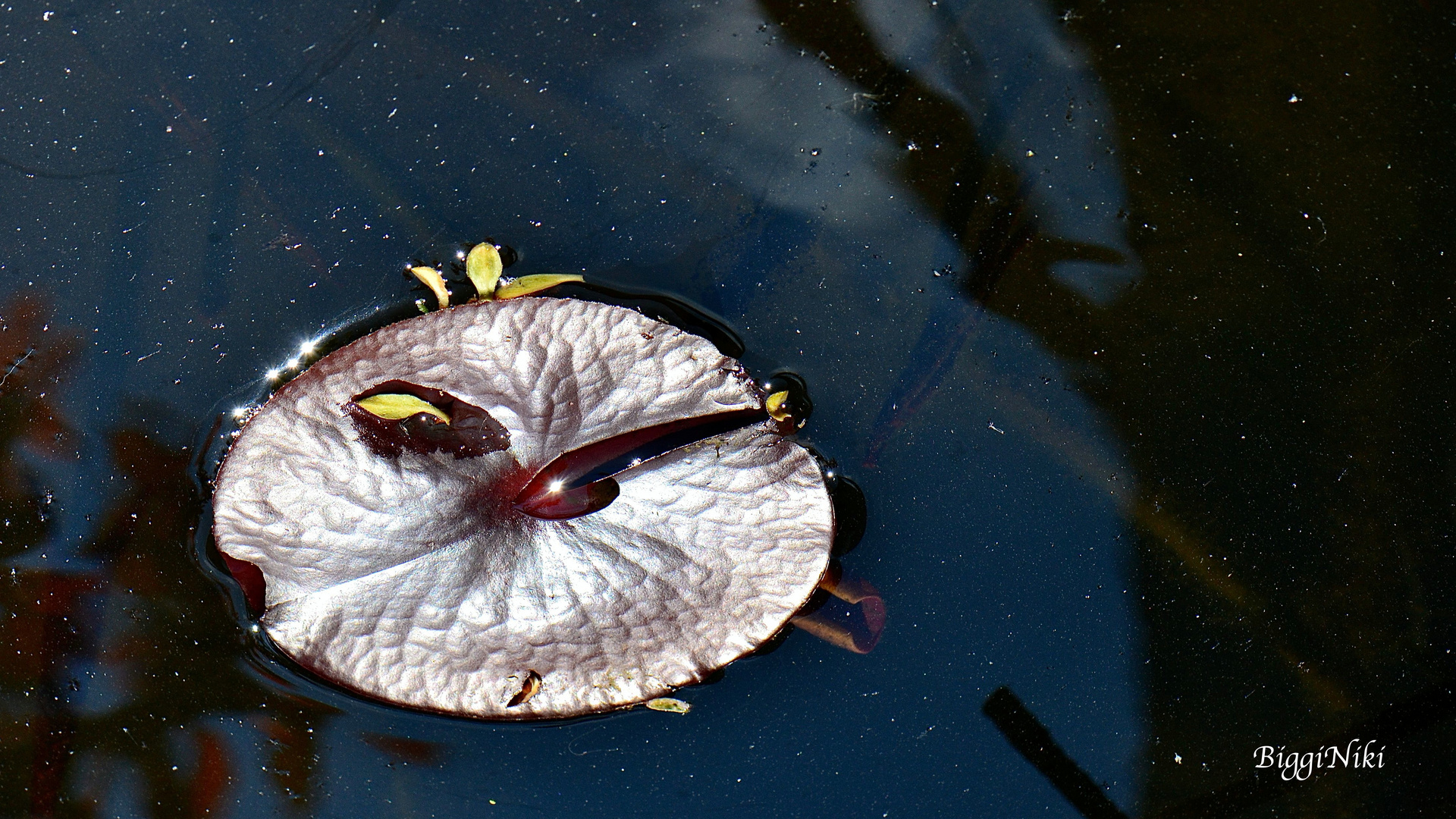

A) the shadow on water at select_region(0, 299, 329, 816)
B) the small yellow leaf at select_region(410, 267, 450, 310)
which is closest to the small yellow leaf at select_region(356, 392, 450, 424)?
the small yellow leaf at select_region(410, 267, 450, 310)

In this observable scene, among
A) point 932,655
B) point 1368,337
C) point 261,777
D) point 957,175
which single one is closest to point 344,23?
point 957,175

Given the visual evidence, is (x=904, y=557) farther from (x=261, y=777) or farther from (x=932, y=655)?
(x=261, y=777)

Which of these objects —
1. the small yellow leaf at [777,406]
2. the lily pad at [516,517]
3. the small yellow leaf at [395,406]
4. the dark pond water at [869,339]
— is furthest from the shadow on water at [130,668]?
the small yellow leaf at [777,406]

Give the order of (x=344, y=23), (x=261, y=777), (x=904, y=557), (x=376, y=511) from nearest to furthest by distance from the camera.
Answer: (x=376, y=511) < (x=261, y=777) < (x=904, y=557) < (x=344, y=23)

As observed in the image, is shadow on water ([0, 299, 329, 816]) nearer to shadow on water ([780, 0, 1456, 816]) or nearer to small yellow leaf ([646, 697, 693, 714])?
small yellow leaf ([646, 697, 693, 714])

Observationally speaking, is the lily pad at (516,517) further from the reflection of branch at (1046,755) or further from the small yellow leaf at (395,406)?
the reflection of branch at (1046,755)

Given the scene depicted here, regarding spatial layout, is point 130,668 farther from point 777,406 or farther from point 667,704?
point 777,406

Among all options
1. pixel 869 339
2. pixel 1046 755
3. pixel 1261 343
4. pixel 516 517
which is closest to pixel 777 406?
pixel 869 339
